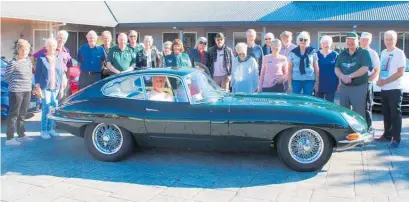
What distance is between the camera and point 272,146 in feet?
16.5

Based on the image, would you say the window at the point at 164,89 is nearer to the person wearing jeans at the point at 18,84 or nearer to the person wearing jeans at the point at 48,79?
the person wearing jeans at the point at 48,79

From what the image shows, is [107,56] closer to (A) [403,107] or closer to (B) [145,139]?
(B) [145,139]

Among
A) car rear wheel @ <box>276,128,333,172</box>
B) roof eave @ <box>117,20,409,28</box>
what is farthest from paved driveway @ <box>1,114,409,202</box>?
roof eave @ <box>117,20,409,28</box>

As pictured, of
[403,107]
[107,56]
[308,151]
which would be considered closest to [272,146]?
[308,151]

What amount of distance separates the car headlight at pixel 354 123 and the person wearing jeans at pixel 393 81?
1.46m

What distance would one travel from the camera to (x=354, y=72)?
6094 mm

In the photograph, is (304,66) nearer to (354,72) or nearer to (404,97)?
(354,72)

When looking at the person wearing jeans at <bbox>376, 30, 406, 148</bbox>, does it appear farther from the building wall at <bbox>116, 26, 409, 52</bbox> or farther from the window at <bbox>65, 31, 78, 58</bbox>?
the window at <bbox>65, 31, 78, 58</bbox>

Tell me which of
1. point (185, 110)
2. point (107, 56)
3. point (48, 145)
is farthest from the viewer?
point (107, 56)

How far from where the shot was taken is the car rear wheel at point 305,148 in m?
4.82

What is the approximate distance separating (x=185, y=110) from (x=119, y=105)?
918 millimetres

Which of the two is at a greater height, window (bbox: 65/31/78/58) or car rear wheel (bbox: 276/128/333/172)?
window (bbox: 65/31/78/58)

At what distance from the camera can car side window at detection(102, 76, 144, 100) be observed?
5441mm

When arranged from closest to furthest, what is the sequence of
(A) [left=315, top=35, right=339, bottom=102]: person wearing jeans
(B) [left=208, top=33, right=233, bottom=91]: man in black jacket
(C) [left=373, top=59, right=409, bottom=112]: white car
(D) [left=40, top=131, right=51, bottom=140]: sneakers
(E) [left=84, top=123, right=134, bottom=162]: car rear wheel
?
(E) [left=84, top=123, right=134, bottom=162]: car rear wheel
(A) [left=315, top=35, right=339, bottom=102]: person wearing jeans
(D) [left=40, top=131, right=51, bottom=140]: sneakers
(B) [left=208, top=33, right=233, bottom=91]: man in black jacket
(C) [left=373, top=59, right=409, bottom=112]: white car
